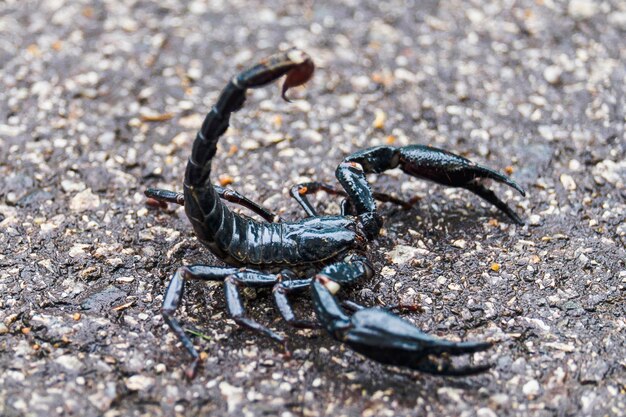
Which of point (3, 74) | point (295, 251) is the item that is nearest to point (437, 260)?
point (295, 251)

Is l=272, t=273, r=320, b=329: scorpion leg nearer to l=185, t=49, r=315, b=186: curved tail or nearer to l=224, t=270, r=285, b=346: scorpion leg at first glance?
l=224, t=270, r=285, b=346: scorpion leg

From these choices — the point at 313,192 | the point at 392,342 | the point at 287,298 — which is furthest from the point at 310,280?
the point at 313,192

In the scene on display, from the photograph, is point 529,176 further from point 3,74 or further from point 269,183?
point 3,74

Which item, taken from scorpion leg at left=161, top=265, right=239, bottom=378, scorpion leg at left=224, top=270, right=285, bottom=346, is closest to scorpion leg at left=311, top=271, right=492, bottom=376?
scorpion leg at left=224, top=270, right=285, bottom=346

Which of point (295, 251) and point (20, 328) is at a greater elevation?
point (295, 251)

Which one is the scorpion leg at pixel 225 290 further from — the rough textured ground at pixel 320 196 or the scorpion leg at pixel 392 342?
the scorpion leg at pixel 392 342

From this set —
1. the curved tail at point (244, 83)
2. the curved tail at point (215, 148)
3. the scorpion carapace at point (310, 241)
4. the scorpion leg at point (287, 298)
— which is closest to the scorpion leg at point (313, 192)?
the scorpion carapace at point (310, 241)
